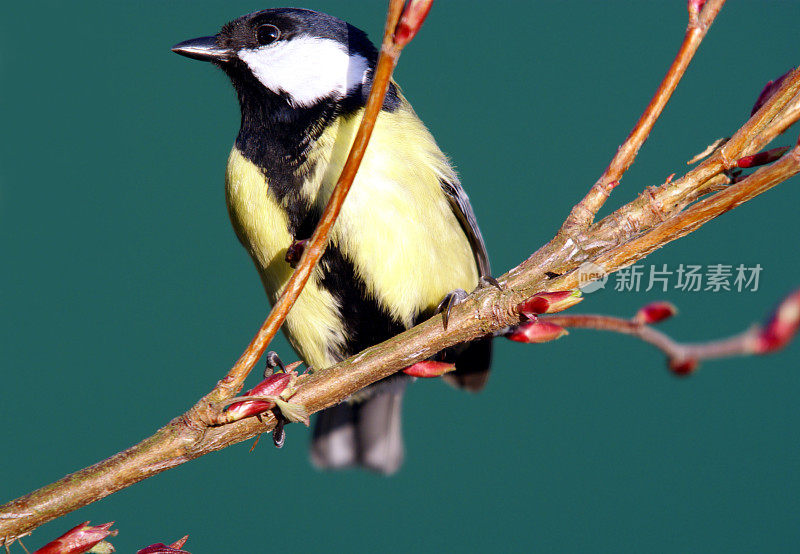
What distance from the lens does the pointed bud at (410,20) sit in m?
0.30

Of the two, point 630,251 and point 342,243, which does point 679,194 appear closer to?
point 630,251

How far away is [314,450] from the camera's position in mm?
1040

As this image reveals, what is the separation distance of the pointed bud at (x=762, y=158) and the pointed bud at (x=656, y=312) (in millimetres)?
136

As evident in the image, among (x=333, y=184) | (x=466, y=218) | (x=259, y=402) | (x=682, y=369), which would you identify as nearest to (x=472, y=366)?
(x=466, y=218)

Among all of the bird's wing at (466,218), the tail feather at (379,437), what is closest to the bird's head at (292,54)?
the bird's wing at (466,218)

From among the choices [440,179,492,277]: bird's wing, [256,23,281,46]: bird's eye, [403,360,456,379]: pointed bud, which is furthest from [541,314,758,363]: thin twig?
[256,23,281,46]: bird's eye

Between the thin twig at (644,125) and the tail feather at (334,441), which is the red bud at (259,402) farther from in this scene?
the tail feather at (334,441)

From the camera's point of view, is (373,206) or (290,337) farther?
(290,337)

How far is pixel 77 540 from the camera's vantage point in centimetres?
40

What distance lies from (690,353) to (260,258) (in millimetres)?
592

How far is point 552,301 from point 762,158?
161 mm

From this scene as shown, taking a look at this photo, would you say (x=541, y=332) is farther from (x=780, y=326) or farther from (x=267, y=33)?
(x=267, y=33)

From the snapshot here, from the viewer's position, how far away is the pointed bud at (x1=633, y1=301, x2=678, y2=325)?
0.32 metres

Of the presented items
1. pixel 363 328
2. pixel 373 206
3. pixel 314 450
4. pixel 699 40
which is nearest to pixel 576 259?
pixel 699 40
